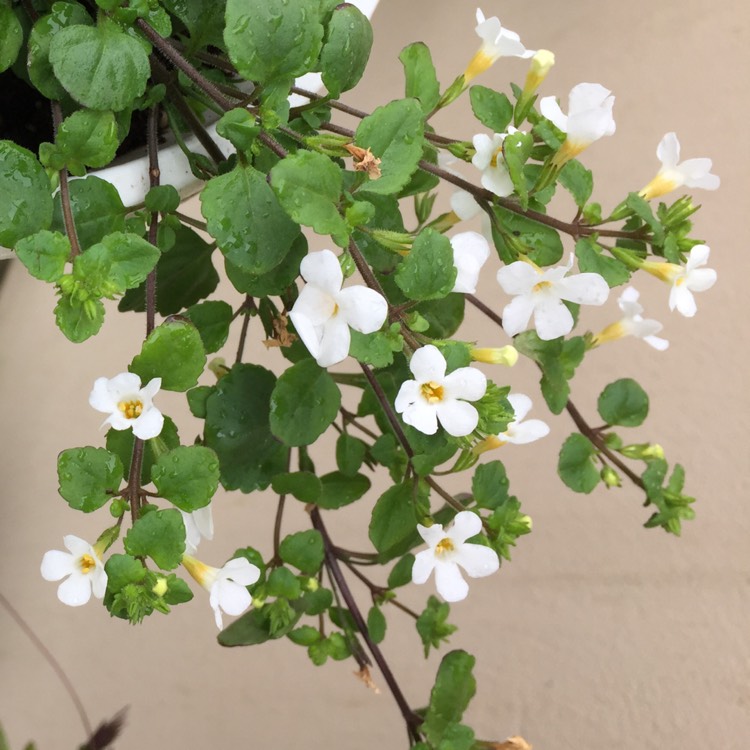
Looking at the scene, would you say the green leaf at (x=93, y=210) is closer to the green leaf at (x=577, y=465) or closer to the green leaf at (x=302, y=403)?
the green leaf at (x=302, y=403)

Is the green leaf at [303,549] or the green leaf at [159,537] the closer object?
the green leaf at [159,537]

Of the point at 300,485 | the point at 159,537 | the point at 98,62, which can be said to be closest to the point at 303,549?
the point at 300,485

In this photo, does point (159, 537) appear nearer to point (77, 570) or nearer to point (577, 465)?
point (77, 570)

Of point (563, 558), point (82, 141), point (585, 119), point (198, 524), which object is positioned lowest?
point (563, 558)

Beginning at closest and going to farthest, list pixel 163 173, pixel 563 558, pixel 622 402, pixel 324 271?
pixel 324 271 < pixel 163 173 < pixel 622 402 < pixel 563 558

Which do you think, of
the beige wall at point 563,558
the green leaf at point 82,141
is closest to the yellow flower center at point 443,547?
the green leaf at point 82,141

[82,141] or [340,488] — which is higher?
[82,141]
